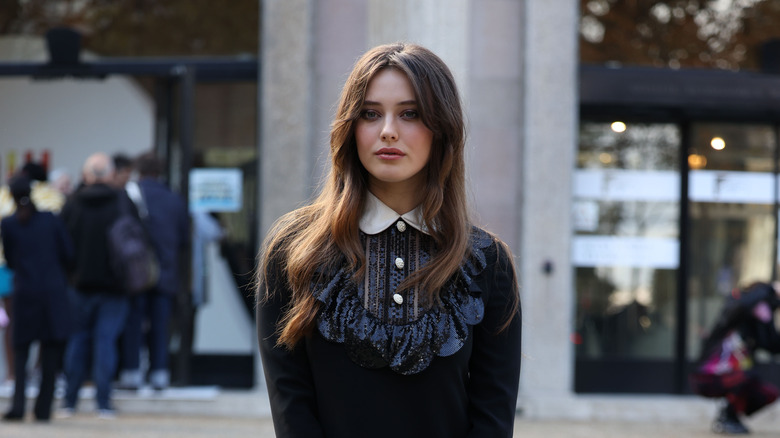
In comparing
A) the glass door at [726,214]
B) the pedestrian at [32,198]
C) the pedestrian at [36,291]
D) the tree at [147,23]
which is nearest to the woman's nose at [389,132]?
the pedestrian at [36,291]

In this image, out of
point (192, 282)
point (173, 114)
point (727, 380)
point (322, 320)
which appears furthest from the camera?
point (173, 114)

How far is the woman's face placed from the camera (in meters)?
2.50

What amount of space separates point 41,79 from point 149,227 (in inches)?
78.6

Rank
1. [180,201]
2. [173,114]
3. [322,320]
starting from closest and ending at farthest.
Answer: [322,320] < [180,201] < [173,114]

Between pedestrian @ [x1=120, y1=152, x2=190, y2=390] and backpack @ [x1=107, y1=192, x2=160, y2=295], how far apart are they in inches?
9.3

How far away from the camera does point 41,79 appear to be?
9812 millimetres

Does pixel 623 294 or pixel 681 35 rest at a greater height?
pixel 681 35

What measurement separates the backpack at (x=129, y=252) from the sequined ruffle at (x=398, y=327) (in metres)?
6.25

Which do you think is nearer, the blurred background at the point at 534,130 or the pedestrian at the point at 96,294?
the pedestrian at the point at 96,294

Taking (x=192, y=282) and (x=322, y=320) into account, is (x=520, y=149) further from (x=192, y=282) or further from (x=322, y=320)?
→ (x=322, y=320)

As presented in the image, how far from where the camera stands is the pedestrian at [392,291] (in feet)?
8.07

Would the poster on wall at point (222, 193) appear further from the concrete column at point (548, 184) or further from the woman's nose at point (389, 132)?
the woman's nose at point (389, 132)

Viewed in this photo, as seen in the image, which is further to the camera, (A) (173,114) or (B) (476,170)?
(A) (173,114)

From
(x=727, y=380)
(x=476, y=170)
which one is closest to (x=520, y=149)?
(x=476, y=170)
